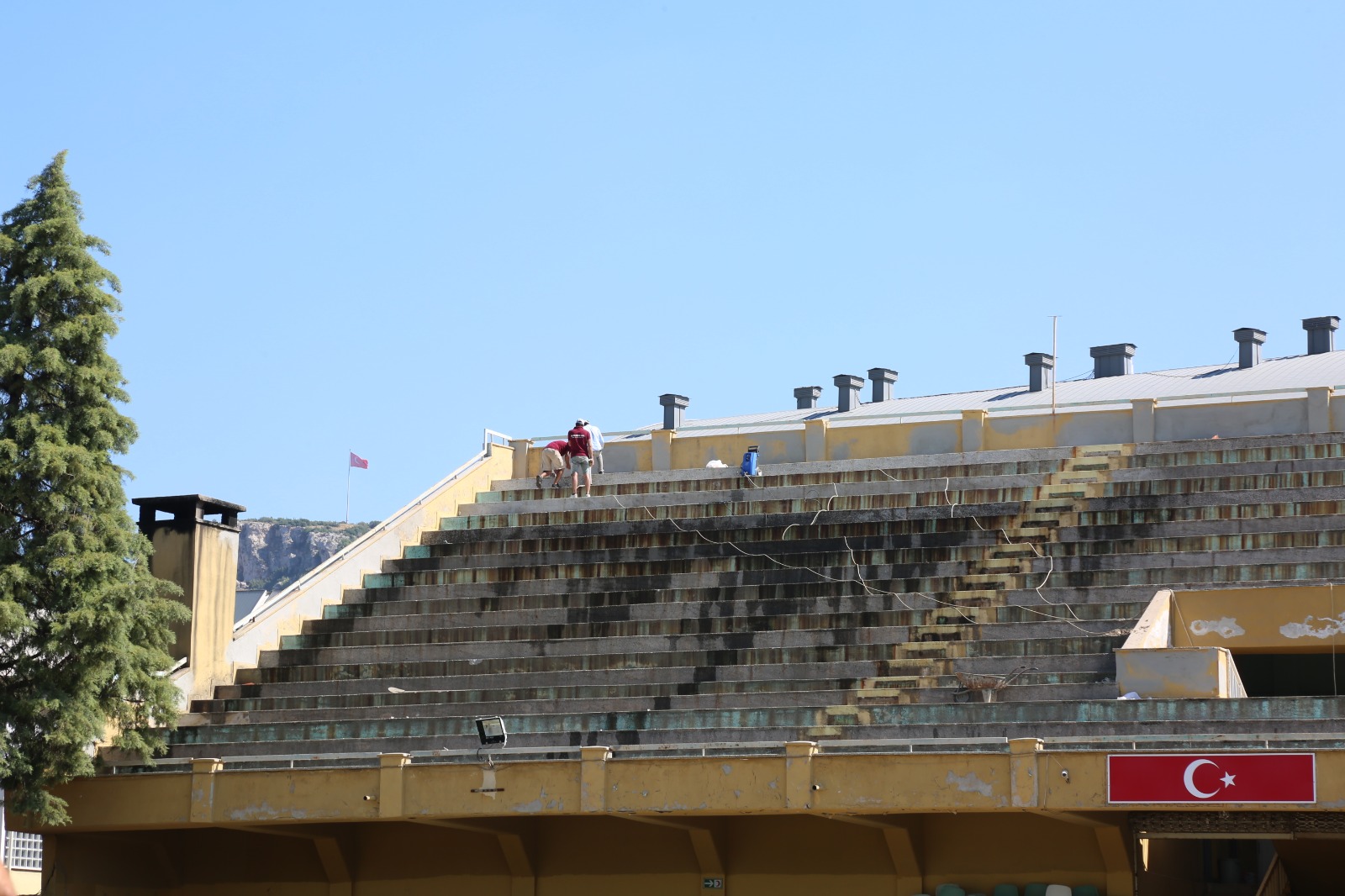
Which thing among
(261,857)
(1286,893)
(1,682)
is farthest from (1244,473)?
(1,682)

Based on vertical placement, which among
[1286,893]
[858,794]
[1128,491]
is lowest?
[1286,893]

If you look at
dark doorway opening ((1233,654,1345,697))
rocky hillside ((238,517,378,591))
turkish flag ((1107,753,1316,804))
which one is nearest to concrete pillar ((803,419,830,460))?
dark doorway opening ((1233,654,1345,697))

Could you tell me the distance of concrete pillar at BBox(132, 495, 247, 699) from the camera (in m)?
25.0

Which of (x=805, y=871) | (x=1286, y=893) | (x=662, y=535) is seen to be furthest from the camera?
(x=662, y=535)

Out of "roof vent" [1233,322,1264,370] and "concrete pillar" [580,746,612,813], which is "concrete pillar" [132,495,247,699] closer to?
"concrete pillar" [580,746,612,813]

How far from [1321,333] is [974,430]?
1193 cm

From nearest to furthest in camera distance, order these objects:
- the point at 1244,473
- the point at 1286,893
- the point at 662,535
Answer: the point at 1286,893, the point at 1244,473, the point at 662,535

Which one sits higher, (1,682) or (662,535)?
(662,535)

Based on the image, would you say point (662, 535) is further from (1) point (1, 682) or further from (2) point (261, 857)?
(1) point (1, 682)

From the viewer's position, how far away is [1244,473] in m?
25.5

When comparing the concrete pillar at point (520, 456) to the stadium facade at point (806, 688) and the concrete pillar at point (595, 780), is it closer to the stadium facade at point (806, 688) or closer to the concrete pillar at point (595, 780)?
the stadium facade at point (806, 688)

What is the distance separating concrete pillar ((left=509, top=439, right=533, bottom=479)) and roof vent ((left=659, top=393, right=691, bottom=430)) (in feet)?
27.9

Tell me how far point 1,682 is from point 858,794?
9.90m

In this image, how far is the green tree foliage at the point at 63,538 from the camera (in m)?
21.2
